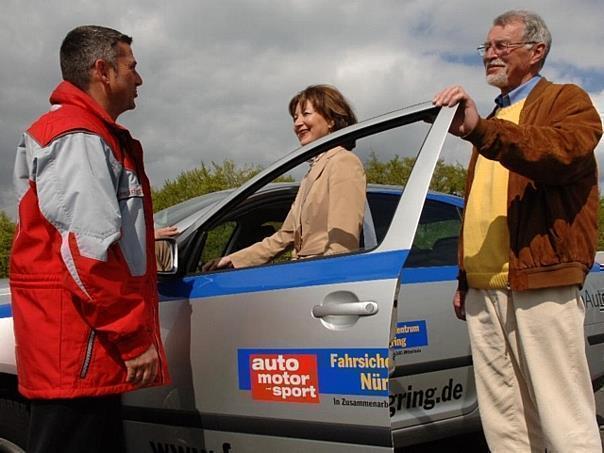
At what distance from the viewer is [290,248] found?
2.67 meters

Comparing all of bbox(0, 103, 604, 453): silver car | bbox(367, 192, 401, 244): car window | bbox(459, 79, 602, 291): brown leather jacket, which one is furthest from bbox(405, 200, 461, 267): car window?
bbox(459, 79, 602, 291): brown leather jacket

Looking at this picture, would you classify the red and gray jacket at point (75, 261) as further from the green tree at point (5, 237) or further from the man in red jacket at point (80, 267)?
the green tree at point (5, 237)

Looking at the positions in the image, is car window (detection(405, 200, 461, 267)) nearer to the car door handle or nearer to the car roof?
the car roof

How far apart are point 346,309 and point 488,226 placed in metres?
0.53

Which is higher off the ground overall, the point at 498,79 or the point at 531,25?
the point at 531,25

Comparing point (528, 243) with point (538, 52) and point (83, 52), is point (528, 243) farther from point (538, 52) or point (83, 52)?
point (83, 52)

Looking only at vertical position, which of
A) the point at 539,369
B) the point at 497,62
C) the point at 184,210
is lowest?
the point at 539,369

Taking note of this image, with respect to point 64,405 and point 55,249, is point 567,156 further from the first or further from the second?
point 64,405

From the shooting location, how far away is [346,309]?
6.59ft

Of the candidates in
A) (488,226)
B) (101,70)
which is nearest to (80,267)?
(101,70)

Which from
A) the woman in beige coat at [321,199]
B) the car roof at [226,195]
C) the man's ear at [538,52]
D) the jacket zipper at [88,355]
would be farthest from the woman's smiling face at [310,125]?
the jacket zipper at [88,355]

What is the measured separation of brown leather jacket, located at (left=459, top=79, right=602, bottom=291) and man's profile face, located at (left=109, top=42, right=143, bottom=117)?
3.13ft

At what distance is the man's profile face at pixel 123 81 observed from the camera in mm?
1993

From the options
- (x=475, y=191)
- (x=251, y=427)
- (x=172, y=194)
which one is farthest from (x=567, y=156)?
(x=172, y=194)
